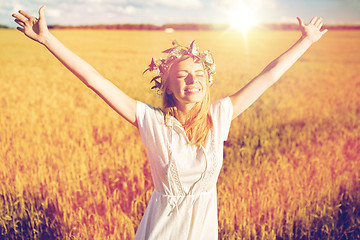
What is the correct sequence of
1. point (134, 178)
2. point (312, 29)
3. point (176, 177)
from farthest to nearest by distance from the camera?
1. point (134, 178)
2. point (312, 29)
3. point (176, 177)

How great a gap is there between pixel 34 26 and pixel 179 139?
872 millimetres

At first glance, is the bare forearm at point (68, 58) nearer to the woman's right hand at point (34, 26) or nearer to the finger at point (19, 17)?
the woman's right hand at point (34, 26)

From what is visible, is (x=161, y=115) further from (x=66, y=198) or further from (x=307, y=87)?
(x=307, y=87)

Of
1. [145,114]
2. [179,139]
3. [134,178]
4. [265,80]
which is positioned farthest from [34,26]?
[134,178]

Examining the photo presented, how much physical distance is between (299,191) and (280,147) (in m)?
1.33

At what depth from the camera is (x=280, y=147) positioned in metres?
4.22

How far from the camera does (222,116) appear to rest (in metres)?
1.79

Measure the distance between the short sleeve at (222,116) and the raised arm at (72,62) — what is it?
1.49 feet

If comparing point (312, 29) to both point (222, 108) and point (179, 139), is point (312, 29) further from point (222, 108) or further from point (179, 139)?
point (179, 139)

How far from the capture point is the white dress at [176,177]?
1.63 m

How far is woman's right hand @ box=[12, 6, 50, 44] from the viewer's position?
4.78 feet

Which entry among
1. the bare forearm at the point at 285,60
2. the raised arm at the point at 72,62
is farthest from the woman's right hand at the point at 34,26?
the bare forearm at the point at 285,60

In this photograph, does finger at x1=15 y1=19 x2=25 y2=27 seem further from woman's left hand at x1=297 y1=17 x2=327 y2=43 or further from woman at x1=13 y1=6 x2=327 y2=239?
woman's left hand at x1=297 y1=17 x2=327 y2=43

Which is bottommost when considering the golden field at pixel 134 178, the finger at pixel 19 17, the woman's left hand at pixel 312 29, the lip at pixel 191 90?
the golden field at pixel 134 178
